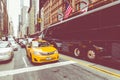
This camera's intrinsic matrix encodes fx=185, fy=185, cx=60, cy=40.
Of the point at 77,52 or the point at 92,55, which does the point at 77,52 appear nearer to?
the point at 77,52

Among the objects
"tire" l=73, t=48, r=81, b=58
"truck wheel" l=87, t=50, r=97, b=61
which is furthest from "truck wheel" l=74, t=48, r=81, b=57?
"truck wheel" l=87, t=50, r=97, b=61

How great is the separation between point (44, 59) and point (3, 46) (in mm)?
4584

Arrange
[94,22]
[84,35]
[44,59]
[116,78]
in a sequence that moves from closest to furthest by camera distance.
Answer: [116,78]
[44,59]
[94,22]
[84,35]

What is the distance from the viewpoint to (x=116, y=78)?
779cm

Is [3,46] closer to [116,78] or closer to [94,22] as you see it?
[94,22]

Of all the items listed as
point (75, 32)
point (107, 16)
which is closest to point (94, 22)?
point (107, 16)

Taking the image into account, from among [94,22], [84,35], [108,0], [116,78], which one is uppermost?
[108,0]

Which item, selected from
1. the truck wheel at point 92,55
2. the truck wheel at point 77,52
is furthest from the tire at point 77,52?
the truck wheel at point 92,55

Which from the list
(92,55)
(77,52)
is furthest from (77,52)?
(92,55)

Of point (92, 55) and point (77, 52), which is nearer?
point (92, 55)

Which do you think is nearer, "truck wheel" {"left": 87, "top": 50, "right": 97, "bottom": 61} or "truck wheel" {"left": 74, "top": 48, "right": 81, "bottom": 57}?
"truck wheel" {"left": 87, "top": 50, "right": 97, "bottom": 61}

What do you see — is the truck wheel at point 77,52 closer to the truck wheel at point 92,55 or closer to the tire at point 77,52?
the tire at point 77,52

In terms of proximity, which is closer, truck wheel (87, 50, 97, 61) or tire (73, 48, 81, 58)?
truck wheel (87, 50, 97, 61)

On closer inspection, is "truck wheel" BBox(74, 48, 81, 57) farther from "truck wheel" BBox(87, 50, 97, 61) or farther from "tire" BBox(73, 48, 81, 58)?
"truck wheel" BBox(87, 50, 97, 61)
